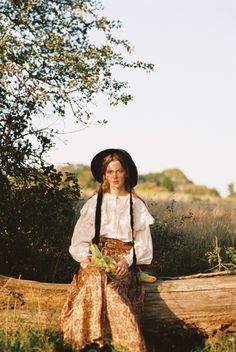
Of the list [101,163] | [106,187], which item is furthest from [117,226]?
[101,163]

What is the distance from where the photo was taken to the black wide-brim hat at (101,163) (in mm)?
6145

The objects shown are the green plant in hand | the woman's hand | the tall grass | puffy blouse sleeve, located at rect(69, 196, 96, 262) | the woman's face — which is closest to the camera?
the green plant in hand

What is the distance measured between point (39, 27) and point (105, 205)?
2820 millimetres

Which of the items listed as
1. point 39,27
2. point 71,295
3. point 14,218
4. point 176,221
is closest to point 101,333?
point 71,295

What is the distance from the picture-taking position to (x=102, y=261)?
5461mm

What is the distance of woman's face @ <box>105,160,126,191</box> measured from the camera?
5984 mm

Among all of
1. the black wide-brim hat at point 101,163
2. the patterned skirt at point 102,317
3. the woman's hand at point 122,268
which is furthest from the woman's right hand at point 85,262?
the black wide-brim hat at point 101,163

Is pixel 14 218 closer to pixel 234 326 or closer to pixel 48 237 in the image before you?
pixel 48 237

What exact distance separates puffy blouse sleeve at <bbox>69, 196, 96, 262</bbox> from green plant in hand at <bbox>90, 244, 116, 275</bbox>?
238 mm

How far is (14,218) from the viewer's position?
7555 millimetres

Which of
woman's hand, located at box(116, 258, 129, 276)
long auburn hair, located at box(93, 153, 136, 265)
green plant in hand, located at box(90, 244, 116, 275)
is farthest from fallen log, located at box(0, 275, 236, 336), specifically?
long auburn hair, located at box(93, 153, 136, 265)

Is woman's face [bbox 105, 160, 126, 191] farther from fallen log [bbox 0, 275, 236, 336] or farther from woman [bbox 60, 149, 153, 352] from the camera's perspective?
fallen log [bbox 0, 275, 236, 336]

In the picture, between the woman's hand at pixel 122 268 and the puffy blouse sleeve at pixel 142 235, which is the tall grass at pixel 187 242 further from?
the woman's hand at pixel 122 268

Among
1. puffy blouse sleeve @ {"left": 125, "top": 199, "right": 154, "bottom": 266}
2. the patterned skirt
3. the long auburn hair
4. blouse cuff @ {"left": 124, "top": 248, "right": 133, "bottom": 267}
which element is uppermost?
the long auburn hair
